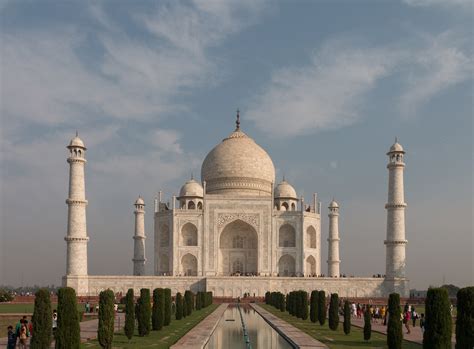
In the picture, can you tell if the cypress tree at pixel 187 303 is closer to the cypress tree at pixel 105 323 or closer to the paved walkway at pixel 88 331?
the paved walkway at pixel 88 331

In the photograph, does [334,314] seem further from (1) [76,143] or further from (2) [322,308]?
(1) [76,143]

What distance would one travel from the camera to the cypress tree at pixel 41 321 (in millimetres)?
10625

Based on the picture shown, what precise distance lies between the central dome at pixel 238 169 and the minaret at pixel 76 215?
9.95 metres

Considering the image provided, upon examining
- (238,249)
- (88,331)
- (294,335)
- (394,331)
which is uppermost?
(238,249)

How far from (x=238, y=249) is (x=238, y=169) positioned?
5077mm

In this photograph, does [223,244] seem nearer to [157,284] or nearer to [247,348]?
[157,284]

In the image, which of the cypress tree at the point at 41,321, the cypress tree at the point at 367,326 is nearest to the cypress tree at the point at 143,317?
the cypress tree at the point at 41,321

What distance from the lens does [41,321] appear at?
1071 centimetres

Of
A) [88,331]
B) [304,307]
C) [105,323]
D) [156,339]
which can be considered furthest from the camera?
[304,307]

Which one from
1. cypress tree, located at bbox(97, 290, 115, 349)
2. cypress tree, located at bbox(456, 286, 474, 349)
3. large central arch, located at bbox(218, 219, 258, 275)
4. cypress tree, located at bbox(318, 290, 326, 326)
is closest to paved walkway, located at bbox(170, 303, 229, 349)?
cypress tree, located at bbox(97, 290, 115, 349)

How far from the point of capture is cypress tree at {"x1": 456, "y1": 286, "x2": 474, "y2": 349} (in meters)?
9.92

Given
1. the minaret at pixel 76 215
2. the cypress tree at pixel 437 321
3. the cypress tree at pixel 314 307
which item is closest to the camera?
the cypress tree at pixel 437 321

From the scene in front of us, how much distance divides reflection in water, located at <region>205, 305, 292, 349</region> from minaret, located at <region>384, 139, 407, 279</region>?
13473 millimetres

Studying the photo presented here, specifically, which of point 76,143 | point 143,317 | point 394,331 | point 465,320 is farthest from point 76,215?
point 465,320
